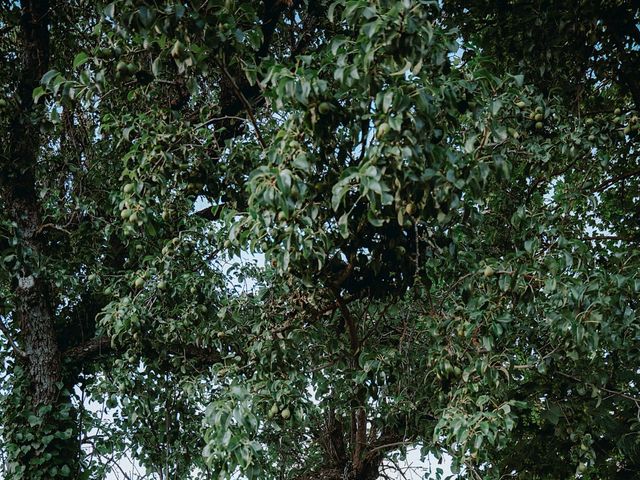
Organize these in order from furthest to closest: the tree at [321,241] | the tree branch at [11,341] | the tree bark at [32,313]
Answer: the tree branch at [11,341]
the tree bark at [32,313]
the tree at [321,241]

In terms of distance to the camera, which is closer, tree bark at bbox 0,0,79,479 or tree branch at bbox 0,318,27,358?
tree bark at bbox 0,0,79,479

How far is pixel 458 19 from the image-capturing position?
527cm

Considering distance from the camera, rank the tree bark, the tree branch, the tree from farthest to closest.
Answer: the tree branch, the tree bark, the tree

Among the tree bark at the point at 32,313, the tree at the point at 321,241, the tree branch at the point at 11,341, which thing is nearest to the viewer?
the tree at the point at 321,241

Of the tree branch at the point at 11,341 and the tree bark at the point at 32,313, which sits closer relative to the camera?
the tree bark at the point at 32,313

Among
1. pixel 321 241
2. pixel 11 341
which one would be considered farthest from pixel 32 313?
pixel 321 241

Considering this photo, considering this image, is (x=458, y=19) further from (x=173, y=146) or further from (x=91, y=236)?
(x=91, y=236)

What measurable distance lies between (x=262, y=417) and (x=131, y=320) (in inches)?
40.7

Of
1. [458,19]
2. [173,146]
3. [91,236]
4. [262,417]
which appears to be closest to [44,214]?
[91,236]

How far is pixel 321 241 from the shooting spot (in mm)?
3256

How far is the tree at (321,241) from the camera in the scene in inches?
122

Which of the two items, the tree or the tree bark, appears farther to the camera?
the tree bark

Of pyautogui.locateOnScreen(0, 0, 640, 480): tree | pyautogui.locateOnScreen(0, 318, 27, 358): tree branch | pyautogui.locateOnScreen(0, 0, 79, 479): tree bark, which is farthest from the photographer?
pyautogui.locateOnScreen(0, 318, 27, 358): tree branch

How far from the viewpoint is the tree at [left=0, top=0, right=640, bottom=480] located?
3111mm
